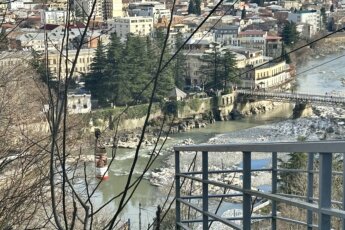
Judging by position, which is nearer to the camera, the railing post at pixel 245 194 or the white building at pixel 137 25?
the railing post at pixel 245 194

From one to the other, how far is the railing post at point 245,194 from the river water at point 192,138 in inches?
47.5

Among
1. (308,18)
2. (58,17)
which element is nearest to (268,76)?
(308,18)

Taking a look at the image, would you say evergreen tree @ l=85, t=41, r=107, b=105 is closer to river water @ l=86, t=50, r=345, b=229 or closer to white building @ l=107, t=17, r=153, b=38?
river water @ l=86, t=50, r=345, b=229

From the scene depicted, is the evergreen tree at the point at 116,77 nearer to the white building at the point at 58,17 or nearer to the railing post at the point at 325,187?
the white building at the point at 58,17

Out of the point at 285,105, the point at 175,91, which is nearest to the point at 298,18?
the point at 285,105

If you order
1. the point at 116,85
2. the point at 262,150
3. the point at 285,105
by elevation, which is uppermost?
the point at 262,150

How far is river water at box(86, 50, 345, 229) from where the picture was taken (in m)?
5.63

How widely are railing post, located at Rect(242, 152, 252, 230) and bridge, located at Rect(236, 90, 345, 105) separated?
31.4 ft

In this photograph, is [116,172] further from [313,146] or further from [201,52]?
[313,146]

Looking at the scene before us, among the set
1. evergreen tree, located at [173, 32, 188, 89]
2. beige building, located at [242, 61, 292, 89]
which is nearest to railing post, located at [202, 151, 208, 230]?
evergreen tree, located at [173, 32, 188, 89]

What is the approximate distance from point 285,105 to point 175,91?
104 inches

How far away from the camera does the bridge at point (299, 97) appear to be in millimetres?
10180

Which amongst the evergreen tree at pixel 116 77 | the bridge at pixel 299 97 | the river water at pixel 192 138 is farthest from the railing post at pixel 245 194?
the bridge at pixel 299 97

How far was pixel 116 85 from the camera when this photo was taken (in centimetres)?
1027
